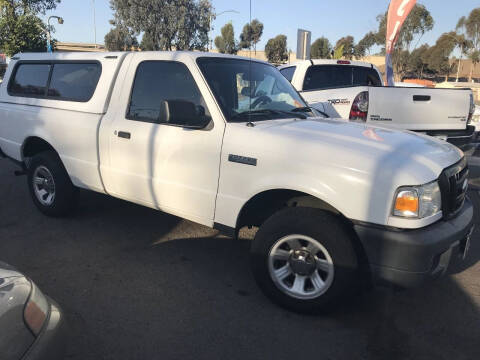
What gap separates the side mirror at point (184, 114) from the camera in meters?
3.33

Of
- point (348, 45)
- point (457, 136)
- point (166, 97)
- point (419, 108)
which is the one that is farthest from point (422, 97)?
point (348, 45)

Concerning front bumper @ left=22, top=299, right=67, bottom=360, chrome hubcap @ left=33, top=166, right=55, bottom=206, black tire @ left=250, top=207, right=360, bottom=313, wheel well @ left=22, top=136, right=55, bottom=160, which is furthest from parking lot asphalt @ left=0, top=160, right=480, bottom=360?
wheel well @ left=22, top=136, right=55, bottom=160

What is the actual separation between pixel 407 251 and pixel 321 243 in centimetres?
55

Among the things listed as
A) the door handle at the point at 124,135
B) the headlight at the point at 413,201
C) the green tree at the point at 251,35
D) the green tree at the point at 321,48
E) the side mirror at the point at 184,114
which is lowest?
the headlight at the point at 413,201

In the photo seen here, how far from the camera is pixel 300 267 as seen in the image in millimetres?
3027

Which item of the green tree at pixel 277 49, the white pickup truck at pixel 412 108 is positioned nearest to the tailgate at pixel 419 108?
the white pickup truck at pixel 412 108

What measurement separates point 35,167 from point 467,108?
5.58 meters

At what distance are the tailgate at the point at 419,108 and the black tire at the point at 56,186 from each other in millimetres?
3833

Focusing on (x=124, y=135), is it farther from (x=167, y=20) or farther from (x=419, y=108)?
(x=167, y=20)

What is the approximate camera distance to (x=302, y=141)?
9.85 ft

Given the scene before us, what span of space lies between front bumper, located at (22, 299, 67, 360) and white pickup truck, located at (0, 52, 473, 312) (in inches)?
58.7

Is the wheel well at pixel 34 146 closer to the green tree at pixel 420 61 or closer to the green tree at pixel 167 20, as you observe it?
the green tree at pixel 167 20

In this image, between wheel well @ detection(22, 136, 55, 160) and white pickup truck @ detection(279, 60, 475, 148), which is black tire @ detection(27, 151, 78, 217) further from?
white pickup truck @ detection(279, 60, 475, 148)

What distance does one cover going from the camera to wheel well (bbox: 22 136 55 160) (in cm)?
499
